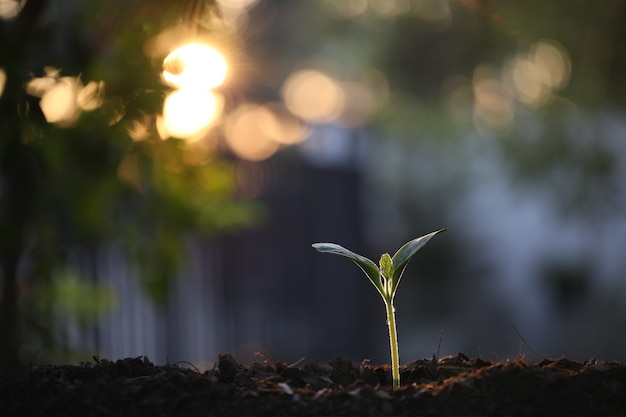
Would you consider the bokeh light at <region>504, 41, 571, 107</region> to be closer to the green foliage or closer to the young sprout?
the green foliage

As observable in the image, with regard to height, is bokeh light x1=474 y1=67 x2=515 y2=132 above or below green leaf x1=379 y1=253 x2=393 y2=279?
above

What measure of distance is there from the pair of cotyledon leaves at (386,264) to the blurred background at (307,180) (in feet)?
0.67

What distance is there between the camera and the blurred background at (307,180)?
1.38 metres

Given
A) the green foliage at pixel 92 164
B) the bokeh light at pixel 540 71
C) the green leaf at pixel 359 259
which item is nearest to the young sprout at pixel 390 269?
the green leaf at pixel 359 259

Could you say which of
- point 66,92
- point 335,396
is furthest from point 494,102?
point 335,396

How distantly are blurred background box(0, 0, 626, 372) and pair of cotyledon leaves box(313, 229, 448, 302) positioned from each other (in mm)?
204

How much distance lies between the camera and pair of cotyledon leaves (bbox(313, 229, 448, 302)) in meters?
0.77

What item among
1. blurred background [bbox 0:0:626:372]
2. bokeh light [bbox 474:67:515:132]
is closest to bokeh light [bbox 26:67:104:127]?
blurred background [bbox 0:0:626:372]

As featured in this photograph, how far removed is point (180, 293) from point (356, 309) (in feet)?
5.30

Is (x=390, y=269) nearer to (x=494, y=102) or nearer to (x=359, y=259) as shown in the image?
(x=359, y=259)

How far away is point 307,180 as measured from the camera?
4.60 meters

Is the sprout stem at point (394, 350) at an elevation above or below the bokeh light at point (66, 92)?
below

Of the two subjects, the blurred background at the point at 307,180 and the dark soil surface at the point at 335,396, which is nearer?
the dark soil surface at the point at 335,396

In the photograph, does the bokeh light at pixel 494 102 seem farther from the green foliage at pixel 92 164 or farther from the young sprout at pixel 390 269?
the young sprout at pixel 390 269
